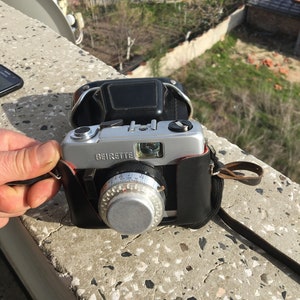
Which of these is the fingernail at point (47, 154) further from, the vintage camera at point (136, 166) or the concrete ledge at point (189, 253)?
the concrete ledge at point (189, 253)

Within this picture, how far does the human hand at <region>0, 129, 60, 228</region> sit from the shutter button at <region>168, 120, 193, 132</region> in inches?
8.8

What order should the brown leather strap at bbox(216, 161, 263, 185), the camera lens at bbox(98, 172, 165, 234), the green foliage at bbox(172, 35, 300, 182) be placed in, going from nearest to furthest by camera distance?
the camera lens at bbox(98, 172, 165, 234), the brown leather strap at bbox(216, 161, 263, 185), the green foliage at bbox(172, 35, 300, 182)

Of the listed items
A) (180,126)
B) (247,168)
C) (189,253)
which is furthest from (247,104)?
(180,126)

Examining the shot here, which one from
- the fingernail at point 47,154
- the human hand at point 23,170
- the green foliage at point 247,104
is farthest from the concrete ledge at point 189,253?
the green foliage at point 247,104

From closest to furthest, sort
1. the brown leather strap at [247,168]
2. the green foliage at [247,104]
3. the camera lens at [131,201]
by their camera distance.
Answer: the camera lens at [131,201] → the brown leather strap at [247,168] → the green foliage at [247,104]

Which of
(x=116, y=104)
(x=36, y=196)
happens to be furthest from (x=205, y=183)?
(x=36, y=196)

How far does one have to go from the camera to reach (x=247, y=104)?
441 centimetres

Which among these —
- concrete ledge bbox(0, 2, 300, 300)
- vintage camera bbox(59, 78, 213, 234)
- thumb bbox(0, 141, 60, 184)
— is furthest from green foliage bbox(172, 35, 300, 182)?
thumb bbox(0, 141, 60, 184)

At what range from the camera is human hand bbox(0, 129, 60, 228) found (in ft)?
2.67

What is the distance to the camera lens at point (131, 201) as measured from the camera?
0.75m

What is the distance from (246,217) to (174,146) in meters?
0.32

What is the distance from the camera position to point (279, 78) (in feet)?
17.2

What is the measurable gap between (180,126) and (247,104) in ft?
12.5

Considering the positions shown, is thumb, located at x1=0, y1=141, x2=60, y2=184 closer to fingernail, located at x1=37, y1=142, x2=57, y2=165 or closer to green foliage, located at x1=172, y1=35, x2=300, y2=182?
fingernail, located at x1=37, y1=142, x2=57, y2=165
